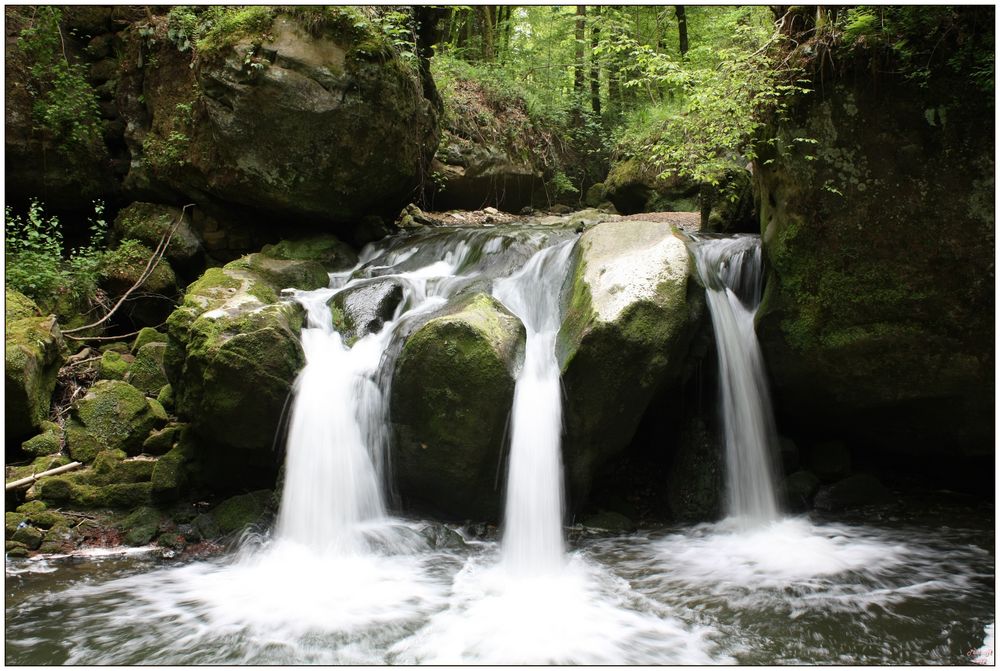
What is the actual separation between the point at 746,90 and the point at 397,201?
5376 millimetres

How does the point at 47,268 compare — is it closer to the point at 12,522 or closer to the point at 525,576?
the point at 12,522

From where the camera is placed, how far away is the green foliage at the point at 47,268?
24.5 feet

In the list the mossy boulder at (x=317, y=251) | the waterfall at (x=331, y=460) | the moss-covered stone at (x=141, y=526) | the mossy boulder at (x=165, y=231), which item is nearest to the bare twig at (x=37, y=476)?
the moss-covered stone at (x=141, y=526)

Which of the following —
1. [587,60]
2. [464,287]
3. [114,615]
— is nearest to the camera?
[114,615]

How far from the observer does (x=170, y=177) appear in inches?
335

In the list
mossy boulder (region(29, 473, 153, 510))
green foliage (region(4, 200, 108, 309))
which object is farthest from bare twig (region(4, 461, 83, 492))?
green foliage (region(4, 200, 108, 309))

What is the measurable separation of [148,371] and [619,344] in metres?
5.19

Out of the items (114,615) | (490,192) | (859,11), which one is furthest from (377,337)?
(490,192)

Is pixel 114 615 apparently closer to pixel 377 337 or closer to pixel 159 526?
pixel 159 526

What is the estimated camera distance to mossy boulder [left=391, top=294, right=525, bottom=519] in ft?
17.2

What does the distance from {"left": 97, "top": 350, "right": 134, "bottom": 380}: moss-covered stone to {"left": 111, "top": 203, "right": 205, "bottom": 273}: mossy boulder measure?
1872mm

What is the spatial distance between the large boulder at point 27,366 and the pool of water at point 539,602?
5.47 ft

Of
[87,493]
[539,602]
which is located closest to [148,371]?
[87,493]

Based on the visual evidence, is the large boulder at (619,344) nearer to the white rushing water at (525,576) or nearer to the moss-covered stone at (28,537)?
the white rushing water at (525,576)
